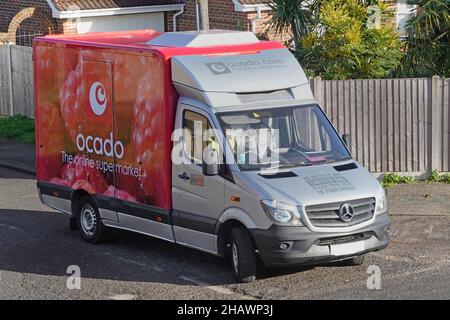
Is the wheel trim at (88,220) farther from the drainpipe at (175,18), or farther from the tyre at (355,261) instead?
the drainpipe at (175,18)

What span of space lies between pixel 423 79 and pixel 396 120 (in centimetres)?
83

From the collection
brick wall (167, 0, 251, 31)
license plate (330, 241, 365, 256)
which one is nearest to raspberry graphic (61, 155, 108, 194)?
license plate (330, 241, 365, 256)

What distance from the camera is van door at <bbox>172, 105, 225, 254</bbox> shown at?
1213cm

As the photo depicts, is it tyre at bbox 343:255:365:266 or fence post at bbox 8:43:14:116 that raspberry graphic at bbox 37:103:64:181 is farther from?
fence post at bbox 8:43:14:116

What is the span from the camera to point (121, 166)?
13.5m

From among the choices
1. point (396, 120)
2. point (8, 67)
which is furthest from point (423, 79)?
point (8, 67)

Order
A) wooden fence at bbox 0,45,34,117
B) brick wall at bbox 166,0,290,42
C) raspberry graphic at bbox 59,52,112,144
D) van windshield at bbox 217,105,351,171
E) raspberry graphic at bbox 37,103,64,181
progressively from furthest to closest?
wooden fence at bbox 0,45,34,117 → brick wall at bbox 166,0,290,42 → raspberry graphic at bbox 37,103,64,181 → raspberry graphic at bbox 59,52,112,144 → van windshield at bbox 217,105,351,171

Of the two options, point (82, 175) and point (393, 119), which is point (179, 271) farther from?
point (393, 119)

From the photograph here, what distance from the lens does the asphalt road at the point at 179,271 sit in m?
11.4

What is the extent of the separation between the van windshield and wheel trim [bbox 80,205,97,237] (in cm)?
298

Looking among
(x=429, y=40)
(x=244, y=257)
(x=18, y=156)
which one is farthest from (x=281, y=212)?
(x=18, y=156)

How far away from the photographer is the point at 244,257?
38.3 ft


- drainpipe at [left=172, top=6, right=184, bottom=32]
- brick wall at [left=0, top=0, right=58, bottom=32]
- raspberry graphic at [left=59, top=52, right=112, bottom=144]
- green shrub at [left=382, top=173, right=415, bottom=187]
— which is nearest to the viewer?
raspberry graphic at [left=59, top=52, right=112, bottom=144]
